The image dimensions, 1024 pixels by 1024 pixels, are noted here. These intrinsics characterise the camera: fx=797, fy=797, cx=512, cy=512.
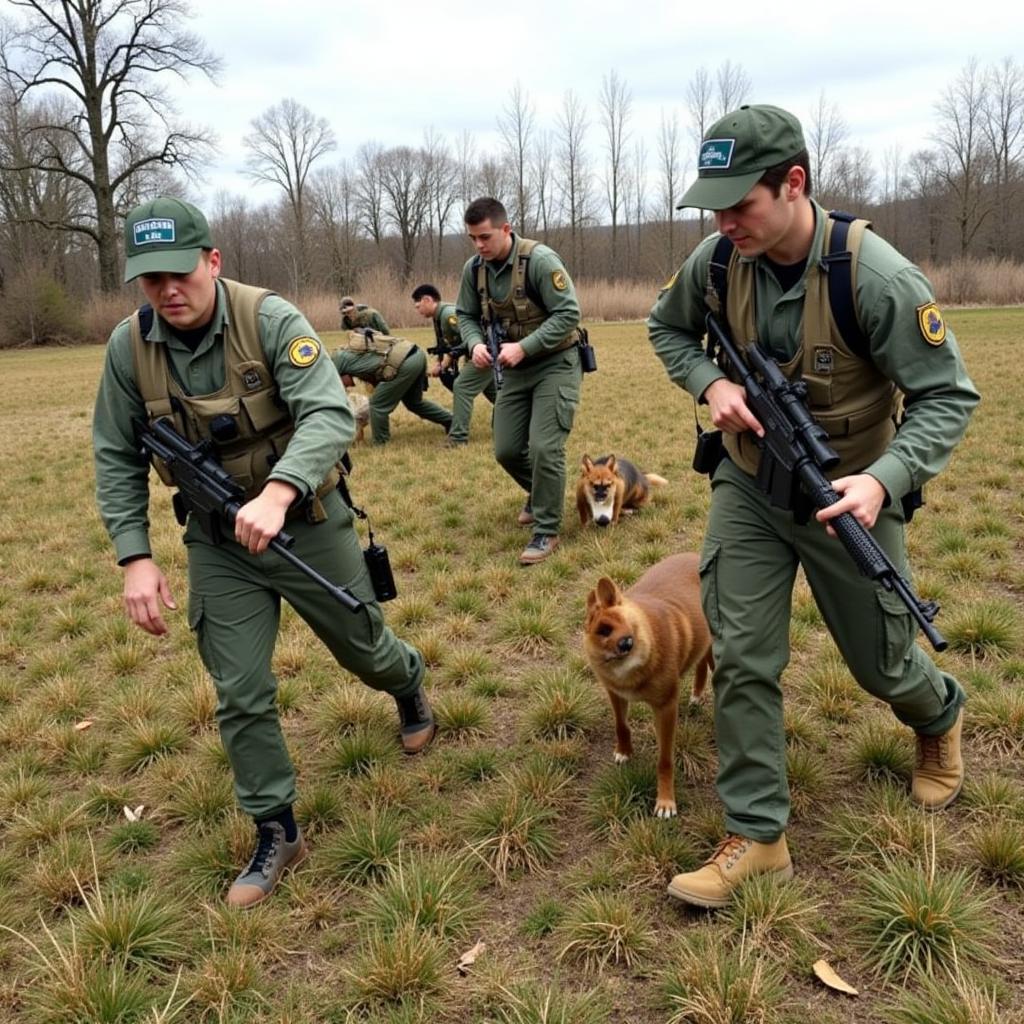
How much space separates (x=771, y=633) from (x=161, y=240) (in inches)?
106

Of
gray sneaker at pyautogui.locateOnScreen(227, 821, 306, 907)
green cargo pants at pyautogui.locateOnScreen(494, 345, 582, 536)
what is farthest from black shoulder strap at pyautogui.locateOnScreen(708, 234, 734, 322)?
green cargo pants at pyautogui.locateOnScreen(494, 345, 582, 536)

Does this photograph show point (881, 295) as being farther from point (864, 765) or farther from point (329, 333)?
point (329, 333)

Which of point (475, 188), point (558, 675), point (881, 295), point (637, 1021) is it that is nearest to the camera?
point (637, 1021)

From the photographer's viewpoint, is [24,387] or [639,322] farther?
[639,322]

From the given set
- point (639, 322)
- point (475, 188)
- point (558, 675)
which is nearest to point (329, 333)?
point (639, 322)

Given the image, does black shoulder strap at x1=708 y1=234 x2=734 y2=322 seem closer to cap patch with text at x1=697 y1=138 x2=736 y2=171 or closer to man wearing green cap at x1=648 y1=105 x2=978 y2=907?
man wearing green cap at x1=648 y1=105 x2=978 y2=907

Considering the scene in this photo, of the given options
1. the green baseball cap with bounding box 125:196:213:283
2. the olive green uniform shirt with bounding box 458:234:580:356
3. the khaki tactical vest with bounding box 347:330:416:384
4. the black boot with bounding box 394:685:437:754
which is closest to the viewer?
the green baseball cap with bounding box 125:196:213:283

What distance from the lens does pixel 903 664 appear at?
9.70 ft

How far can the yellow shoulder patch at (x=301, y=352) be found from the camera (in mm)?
3137

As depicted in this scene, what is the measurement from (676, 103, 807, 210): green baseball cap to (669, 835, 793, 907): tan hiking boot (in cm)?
222

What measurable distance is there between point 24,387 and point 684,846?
2554 cm

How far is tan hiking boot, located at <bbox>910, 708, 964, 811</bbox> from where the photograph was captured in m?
3.25

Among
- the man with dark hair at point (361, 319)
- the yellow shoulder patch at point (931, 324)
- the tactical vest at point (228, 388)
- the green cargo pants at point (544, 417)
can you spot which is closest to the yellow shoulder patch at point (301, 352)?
the tactical vest at point (228, 388)

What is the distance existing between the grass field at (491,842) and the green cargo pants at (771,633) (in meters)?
0.37
